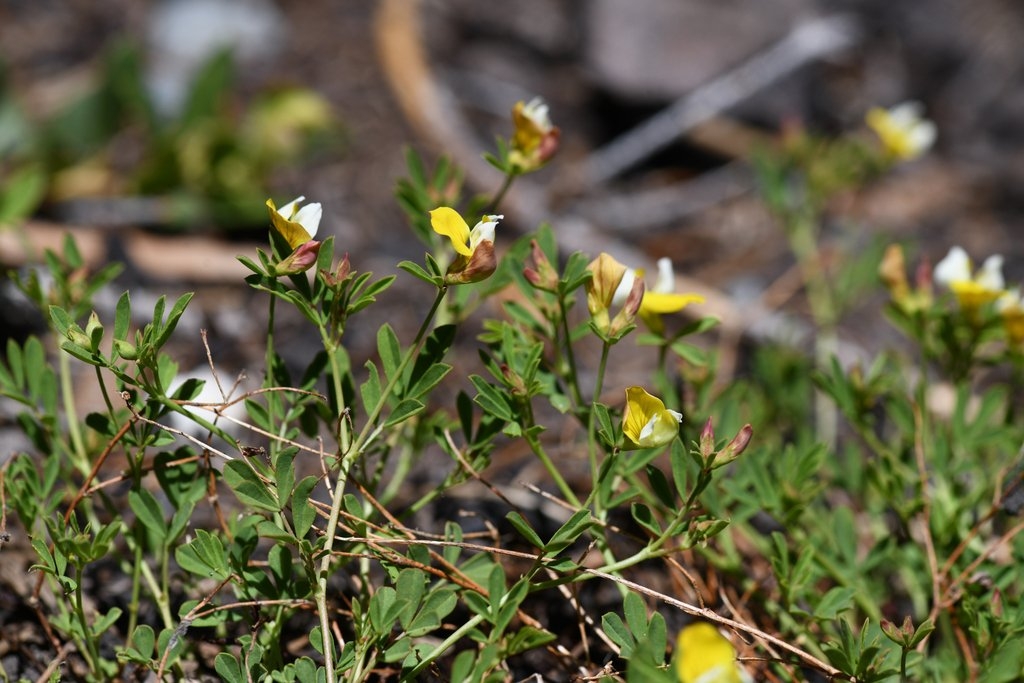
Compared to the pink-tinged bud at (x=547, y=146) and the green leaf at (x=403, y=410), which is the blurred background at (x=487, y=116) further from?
the green leaf at (x=403, y=410)

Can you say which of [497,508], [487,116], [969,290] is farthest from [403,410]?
[487,116]

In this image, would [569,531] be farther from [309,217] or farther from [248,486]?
[309,217]

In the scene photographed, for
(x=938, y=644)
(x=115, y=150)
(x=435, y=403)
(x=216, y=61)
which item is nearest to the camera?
(x=938, y=644)

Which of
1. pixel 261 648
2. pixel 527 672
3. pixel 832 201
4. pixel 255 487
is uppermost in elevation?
pixel 255 487

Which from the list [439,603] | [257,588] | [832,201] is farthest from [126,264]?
[832,201]

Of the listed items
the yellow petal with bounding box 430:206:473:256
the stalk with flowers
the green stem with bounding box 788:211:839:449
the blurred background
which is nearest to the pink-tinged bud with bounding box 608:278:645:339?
the stalk with flowers

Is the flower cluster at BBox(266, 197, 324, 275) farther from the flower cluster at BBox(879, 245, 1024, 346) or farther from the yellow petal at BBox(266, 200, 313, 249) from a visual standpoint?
the flower cluster at BBox(879, 245, 1024, 346)

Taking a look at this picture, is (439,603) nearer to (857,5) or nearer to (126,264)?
(126,264)
